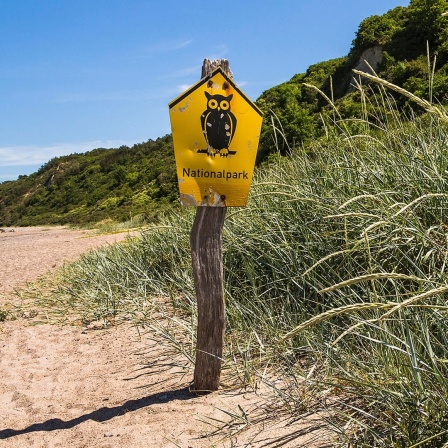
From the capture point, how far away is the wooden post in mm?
3156

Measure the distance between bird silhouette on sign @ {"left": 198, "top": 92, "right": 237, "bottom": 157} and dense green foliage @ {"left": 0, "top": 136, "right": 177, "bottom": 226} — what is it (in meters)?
26.4

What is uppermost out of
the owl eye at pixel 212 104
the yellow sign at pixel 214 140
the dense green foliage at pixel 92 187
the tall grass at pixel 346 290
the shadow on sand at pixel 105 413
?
the dense green foliage at pixel 92 187

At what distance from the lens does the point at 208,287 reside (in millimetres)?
3168

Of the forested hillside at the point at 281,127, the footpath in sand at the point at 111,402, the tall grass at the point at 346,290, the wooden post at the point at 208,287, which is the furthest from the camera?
the forested hillside at the point at 281,127

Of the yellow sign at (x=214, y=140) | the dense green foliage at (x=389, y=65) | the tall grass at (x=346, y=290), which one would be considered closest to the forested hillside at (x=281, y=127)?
the dense green foliage at (x=389, y=65)

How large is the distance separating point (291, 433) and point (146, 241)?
14.8ft

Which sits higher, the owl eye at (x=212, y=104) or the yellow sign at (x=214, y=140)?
the owl eye at (x=212, y=104)

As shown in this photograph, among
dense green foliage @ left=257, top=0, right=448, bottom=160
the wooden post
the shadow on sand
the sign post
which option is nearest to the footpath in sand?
the shadow on sand

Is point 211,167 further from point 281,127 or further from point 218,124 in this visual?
point 281,127

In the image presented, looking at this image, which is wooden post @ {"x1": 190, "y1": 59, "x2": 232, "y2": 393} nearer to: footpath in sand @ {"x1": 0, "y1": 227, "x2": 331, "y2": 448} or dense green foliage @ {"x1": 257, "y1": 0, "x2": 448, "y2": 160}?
footpath in sand @ {"x1": 0, "y1": 227, "x2": 331, "y2": 448}

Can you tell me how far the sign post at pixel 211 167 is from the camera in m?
3.03

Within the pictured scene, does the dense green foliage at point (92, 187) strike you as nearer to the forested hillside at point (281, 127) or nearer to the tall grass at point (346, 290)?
the forested hillside at point (281, 127)

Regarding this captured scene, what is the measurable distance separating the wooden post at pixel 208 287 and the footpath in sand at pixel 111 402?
0.13 meters

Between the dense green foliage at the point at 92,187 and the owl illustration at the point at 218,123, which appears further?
the dense green foliage at the point at 92,187
